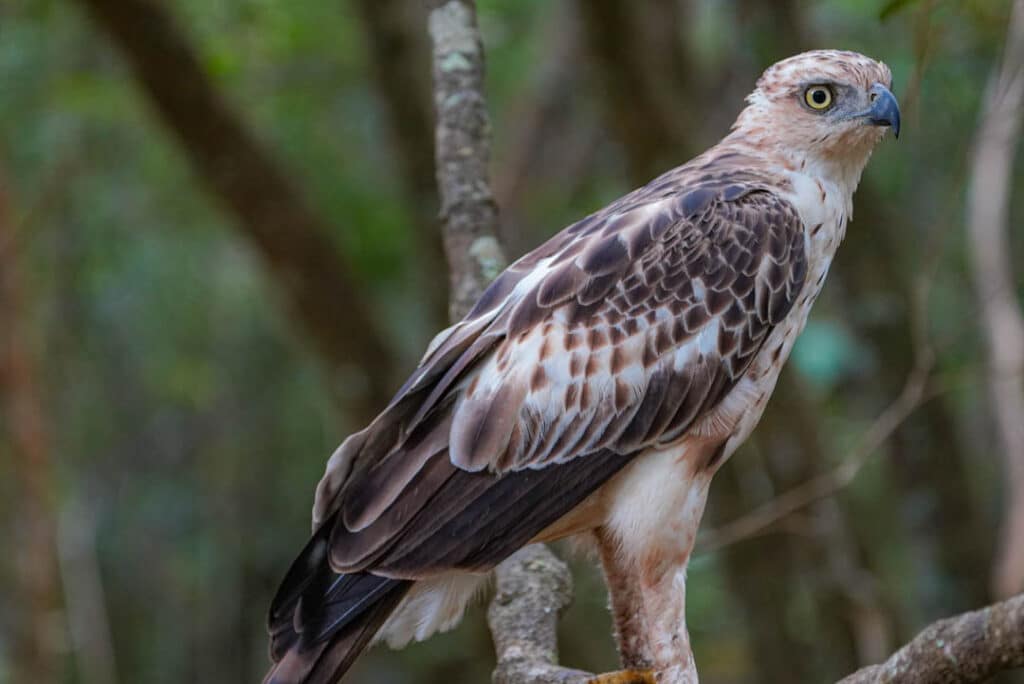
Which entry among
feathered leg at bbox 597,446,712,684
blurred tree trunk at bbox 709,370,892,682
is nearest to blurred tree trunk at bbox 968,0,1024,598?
blurred tree trunk at bbox 709,370,892,682

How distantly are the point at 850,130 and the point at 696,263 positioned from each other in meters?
0.70

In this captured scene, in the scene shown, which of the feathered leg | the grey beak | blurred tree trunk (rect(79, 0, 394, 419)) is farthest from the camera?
blurred tree trunk (rect(79, 0, 394, 419))

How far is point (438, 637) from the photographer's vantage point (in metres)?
11.7

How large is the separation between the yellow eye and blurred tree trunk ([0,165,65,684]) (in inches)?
240

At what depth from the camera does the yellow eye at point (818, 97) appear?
4250mm

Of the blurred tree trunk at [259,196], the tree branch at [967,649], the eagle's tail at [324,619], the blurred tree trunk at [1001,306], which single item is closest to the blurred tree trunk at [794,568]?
the blurred tree trunk at [1001,306]

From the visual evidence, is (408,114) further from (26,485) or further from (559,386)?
(559,386)

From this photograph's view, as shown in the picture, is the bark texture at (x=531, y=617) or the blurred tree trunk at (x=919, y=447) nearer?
the bark texture at (x=531, y=617)

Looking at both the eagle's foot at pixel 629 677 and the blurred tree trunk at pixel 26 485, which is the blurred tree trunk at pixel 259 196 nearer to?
the blurred tree trunk at pixel 26 485

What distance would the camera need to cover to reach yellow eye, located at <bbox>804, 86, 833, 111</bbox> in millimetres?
4250

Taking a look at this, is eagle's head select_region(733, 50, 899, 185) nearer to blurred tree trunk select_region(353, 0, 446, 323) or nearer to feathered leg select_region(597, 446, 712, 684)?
feathered leg select_region(597, 446, 712, 684)

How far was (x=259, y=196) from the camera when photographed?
773 cm

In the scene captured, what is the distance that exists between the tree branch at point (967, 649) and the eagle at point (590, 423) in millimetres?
1245

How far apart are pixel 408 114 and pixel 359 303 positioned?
1.24 metres
